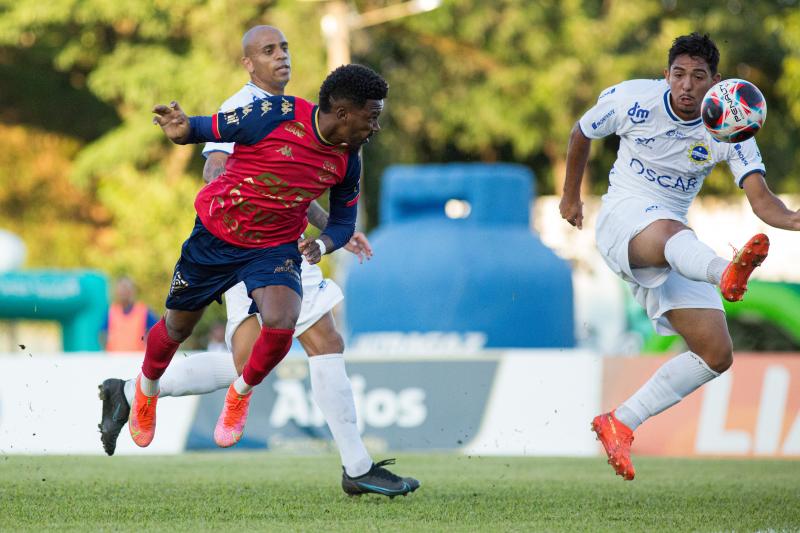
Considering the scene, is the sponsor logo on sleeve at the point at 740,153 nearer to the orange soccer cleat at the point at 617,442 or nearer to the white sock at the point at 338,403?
the orange soccer cleat at the point at 617,442

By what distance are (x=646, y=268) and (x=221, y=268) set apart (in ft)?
7.99

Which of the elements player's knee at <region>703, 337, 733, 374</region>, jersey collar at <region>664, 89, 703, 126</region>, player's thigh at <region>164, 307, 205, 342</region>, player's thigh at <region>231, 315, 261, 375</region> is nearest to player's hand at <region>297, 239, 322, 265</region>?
player's thigh at <region>164, 307, 205, 342</region>

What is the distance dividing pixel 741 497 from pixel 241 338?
10.4 feet

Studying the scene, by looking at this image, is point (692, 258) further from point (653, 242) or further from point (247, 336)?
point (247, 336)

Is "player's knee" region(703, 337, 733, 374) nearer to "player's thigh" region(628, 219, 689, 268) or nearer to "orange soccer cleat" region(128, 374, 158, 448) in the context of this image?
"player's thigh" region(628, 219, 689, 268)

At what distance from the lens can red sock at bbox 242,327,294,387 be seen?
708cm

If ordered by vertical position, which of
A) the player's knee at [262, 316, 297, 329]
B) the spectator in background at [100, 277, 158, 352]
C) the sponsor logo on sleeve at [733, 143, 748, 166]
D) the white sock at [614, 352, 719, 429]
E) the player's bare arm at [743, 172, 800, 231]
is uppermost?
the sponsor logo on sleeve at [733, 143, 748, 166]

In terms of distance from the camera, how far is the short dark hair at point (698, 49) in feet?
24.9

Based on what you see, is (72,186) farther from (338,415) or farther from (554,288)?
(338,415)

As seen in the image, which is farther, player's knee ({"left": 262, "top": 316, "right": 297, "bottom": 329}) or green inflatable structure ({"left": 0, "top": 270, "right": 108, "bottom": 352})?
green inflatable structure ({"left": 0, "top": 270, "right": 108, "bottom": 352})

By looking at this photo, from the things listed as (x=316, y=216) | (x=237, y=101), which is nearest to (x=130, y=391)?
(x=316, y=216)

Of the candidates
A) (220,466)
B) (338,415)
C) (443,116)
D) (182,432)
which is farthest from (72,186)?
(338,415)

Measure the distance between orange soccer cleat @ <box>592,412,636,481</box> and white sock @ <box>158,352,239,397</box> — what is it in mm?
2253

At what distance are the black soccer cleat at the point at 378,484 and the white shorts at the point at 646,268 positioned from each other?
5.78ft
